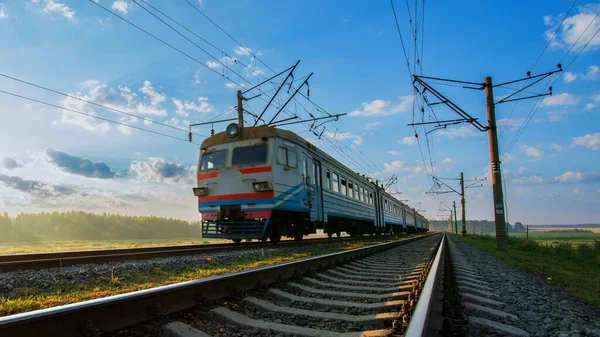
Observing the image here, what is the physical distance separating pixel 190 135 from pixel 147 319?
18317 mm

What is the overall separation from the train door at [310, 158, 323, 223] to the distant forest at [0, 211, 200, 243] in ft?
157

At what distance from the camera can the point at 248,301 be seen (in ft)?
Answer: 10.6

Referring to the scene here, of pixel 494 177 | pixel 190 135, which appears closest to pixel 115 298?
pixel 494 177

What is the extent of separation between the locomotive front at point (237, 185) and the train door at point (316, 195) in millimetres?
2369

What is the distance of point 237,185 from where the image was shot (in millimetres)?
10664

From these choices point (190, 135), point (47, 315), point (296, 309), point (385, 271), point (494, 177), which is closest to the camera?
point (47, 315)

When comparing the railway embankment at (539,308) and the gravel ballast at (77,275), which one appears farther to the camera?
the gravel ballast at (77,275)

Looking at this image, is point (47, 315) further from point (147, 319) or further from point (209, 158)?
point (209, 158)

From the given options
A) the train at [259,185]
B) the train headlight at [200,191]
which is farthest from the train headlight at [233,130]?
the train headlight at [200,191]

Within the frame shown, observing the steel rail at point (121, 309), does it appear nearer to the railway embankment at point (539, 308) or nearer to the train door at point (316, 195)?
the railway embankment at point (539, 308)

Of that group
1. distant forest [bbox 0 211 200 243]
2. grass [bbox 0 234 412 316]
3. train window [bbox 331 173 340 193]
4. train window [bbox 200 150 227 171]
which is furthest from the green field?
distant forest [bbox 0 211 200 243]

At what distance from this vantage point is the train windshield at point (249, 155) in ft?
34.9

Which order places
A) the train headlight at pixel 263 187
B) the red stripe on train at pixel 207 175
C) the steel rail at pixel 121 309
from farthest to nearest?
the red stripe on train at pixel 207 175, the train headlight at pixel 263 187, the steel rail at pixel 121 309

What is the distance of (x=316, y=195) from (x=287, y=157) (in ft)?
7.52
